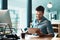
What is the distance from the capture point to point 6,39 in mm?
2137

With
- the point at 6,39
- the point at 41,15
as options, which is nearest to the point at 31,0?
the point at 41,15

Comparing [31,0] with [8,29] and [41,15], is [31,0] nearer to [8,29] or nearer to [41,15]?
[41,15]

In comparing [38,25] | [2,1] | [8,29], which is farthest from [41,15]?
[2,1]

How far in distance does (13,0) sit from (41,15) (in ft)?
10.2

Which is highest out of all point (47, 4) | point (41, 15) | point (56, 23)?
point (47, 4)

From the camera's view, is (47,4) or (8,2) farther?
(47,4)

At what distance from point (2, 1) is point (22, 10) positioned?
1.13m

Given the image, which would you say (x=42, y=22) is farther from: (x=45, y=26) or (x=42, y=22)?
(x=45, y=26)

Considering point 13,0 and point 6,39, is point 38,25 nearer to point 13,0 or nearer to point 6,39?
point 6,39

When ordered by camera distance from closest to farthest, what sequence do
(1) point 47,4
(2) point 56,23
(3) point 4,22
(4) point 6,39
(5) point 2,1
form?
(4) point 6,39, (3) point 4,22, (5) point 2,1, (2) point 56,23, (1) point 47,4

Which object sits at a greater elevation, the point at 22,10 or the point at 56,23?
the point at 22,10

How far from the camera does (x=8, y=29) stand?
2.73 metres

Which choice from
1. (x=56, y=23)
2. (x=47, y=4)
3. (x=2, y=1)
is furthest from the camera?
(x=47, y=4)

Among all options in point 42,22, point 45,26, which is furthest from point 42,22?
point 45,26
